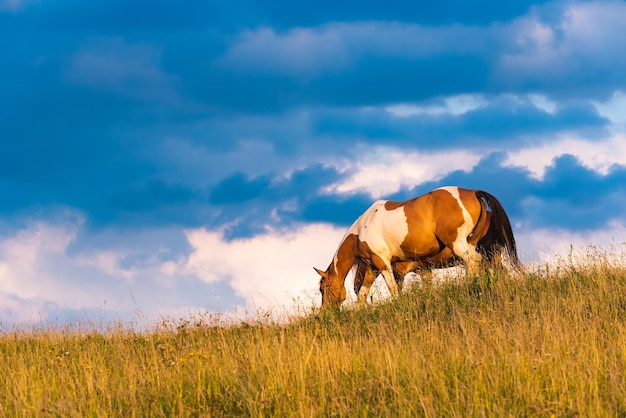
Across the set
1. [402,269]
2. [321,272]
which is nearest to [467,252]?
[402,269]

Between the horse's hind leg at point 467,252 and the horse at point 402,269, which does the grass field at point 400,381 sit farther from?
the horse at point 402,269

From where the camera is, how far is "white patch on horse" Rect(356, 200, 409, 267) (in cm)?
1652

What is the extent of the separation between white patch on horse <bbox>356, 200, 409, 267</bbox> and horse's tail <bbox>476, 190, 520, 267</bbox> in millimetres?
1873

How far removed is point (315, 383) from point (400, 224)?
9326 millimetres

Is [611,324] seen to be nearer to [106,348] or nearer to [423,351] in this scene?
[423,351]

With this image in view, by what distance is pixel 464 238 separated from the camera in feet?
52.3

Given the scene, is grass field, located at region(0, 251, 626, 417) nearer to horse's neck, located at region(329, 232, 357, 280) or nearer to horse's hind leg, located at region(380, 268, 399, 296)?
horse's hind leg, located at region(380, 268, 399, 296)

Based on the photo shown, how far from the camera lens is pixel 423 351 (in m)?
8.97

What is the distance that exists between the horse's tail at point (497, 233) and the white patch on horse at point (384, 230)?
1.87 m

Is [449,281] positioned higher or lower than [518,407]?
higher

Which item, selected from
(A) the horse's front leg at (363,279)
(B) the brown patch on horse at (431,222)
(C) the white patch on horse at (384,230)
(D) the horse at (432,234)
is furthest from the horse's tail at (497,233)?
(A) the horse's front leg at (363,279)

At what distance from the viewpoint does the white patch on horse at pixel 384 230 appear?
1652 cm

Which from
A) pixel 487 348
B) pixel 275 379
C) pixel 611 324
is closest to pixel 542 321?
pixel 611 324

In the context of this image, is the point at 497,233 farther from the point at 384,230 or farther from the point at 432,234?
the point at 384,230
